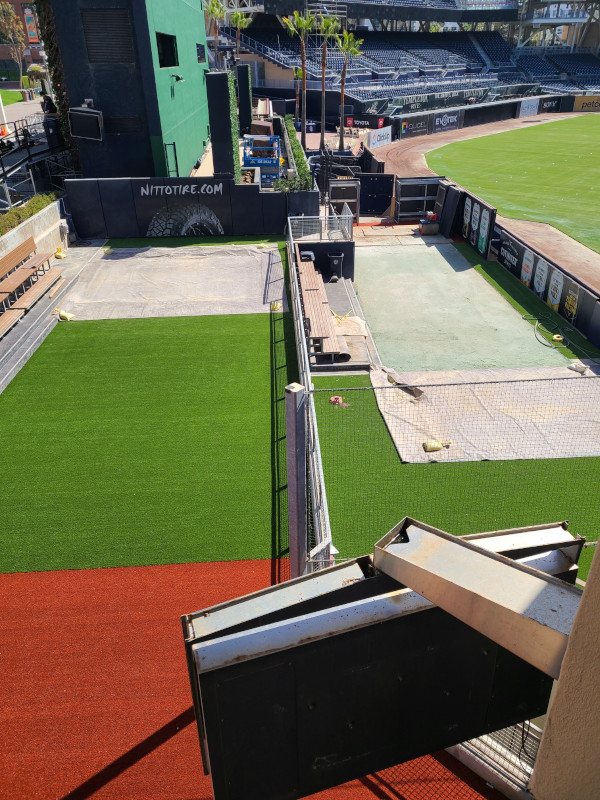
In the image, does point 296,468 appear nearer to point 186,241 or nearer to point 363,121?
point 186,241

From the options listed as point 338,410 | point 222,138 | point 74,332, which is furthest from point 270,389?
point 222,138

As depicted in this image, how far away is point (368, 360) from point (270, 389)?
9.08 feet

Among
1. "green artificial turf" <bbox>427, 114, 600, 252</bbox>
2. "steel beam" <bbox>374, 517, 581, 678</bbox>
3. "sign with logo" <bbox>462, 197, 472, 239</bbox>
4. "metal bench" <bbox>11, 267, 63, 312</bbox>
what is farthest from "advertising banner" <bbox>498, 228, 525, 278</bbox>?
"steel beam" <bbox>374, 517, 581, 678</bbox>

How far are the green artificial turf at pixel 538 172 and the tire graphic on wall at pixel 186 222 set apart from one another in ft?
45.4

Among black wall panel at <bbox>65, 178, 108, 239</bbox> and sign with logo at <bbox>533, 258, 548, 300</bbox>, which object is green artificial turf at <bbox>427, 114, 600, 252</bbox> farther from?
black wall panel at <bbox>65, 178, 108, 239</bbox>

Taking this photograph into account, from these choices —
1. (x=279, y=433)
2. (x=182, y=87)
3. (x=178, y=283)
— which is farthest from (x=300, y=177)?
(x=279, y=433)

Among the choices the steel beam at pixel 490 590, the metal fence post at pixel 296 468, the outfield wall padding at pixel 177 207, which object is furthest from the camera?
the outfield wall padding at pixel 177 207

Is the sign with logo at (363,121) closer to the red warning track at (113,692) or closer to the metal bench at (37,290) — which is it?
the metal bench at (37,290)

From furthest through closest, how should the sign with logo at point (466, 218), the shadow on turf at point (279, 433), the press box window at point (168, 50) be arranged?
the press box window at point (168, 50), the sign with logo at point (466, 218), the shadow on turf at point (279, 433)

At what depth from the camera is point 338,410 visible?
1248 centimetres

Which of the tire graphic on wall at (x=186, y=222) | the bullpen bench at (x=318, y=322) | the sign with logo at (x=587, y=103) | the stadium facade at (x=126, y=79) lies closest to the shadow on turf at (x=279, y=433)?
the bullpen bench at (x=318, y=322)

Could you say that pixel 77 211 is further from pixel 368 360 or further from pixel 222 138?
pixel 368 360

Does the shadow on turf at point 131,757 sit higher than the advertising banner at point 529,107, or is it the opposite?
the advertising banner at point 529,107

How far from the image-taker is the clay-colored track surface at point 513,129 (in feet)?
70.6
